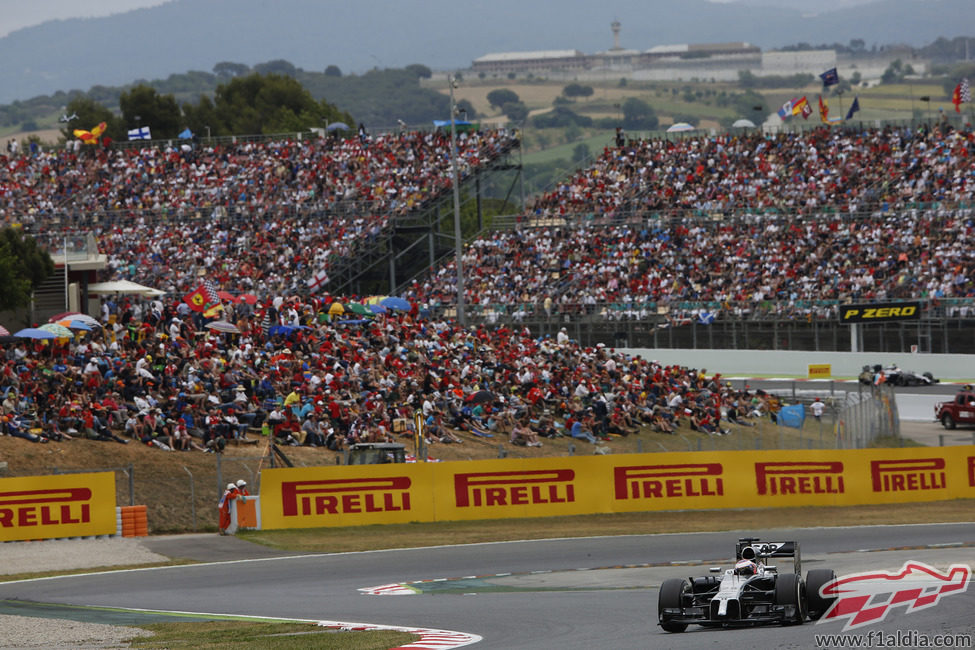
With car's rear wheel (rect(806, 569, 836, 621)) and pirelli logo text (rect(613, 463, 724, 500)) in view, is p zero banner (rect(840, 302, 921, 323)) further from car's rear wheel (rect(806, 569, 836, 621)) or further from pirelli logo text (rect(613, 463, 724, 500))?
car's rear wheel (rect(806, 569, 836, 621))

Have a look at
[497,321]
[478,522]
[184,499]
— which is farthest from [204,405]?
[497,321]

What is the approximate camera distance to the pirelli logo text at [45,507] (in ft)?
81.8

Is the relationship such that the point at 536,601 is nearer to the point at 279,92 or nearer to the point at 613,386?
the point at 613,386

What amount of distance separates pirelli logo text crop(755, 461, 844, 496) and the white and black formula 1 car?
14169 mm

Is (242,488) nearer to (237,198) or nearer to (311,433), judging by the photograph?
(311,433)

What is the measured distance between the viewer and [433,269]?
2379 inches

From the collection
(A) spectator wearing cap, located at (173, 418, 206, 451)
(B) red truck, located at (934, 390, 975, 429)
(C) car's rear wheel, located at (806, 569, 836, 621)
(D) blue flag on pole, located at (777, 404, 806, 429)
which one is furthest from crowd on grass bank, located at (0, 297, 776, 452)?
(C) car's rear wheel, located at (806, 569, 836, 621)

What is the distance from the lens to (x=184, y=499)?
26.8m

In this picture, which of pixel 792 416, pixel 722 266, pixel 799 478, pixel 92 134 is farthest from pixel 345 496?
pixel 92 134

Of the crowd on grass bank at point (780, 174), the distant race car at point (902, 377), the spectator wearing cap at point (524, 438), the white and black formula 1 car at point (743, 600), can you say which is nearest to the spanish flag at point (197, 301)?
the spectator wearing cap at point (524, 438)

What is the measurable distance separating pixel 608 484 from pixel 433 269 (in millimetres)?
33551

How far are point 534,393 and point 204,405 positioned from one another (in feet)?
30.3

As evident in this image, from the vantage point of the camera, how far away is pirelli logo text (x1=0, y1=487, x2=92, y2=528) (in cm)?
2492

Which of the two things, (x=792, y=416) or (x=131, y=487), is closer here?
(x=131, y=487)
